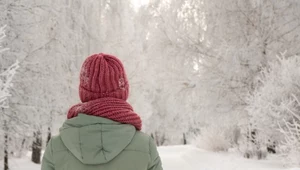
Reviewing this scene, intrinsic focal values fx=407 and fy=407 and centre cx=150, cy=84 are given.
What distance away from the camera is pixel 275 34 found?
12656mm

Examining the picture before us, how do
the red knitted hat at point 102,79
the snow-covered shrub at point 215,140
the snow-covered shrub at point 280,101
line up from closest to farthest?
the red knitted hat at point 102,79 → the snow-covered shrub at point 280,101 → the snow-covered shrub at point 215,140

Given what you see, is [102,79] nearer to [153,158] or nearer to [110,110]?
[110,110]

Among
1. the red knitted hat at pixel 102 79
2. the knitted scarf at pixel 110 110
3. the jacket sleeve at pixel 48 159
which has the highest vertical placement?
the red knitted hat at pixel 102 79

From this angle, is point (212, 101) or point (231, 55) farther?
point (212, 101)

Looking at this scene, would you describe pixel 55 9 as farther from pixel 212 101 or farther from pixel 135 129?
pixel 135 129

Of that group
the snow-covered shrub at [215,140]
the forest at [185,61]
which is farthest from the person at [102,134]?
the snow-covered shrub at [215,140]

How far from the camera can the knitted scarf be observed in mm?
1997

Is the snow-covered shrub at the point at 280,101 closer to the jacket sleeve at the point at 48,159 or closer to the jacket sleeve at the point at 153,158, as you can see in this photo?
the jacket sleeve at the point at 153,158

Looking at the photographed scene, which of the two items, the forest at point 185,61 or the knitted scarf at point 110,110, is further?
the forest at point 185,61

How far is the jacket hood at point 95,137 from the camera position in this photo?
75.2 inches

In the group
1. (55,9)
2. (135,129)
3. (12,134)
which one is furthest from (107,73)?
(55,9)

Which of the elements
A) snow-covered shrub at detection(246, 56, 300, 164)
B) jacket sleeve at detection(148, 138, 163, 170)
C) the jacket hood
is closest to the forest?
snow-covered shrub at detection(246, 56, 300, 164)

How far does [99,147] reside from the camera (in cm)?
193

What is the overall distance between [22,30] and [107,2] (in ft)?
21.9
